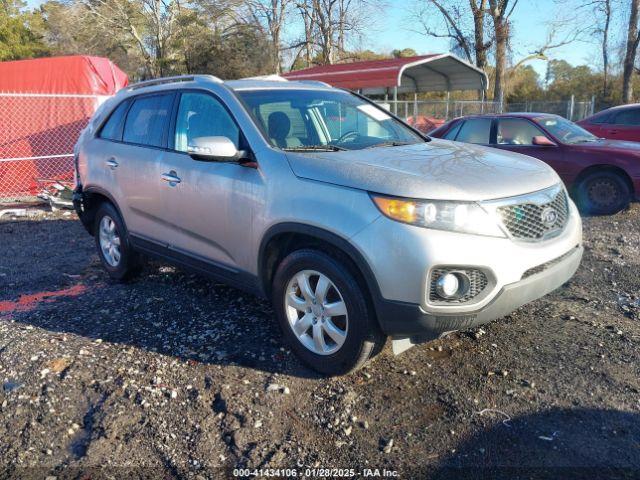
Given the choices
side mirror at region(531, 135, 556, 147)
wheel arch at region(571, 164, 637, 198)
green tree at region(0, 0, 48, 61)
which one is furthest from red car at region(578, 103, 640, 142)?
green tree at region(0, 0, 48, 61)

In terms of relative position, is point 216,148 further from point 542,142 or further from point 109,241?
point 542,142

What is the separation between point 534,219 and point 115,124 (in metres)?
3.82

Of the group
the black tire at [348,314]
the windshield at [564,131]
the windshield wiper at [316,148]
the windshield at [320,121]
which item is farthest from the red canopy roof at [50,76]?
the black tire at [348,314]

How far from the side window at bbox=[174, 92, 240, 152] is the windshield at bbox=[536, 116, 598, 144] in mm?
5939

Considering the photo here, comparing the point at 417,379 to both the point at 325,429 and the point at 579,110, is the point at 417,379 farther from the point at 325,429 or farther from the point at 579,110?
the point at 579,110

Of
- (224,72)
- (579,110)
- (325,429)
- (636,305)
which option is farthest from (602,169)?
(224,72)

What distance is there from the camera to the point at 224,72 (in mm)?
37031

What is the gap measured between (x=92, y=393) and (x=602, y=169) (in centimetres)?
720

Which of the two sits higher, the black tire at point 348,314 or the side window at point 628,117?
the side window at point 628,117

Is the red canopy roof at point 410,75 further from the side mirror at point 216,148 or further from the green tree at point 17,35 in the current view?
the green tree at point 17,35

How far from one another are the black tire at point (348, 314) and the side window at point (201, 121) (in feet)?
3.29

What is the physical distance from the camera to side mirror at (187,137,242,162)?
3453mm

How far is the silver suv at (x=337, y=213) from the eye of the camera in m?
2.84

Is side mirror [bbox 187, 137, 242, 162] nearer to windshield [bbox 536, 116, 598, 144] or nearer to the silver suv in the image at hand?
the silver suv
